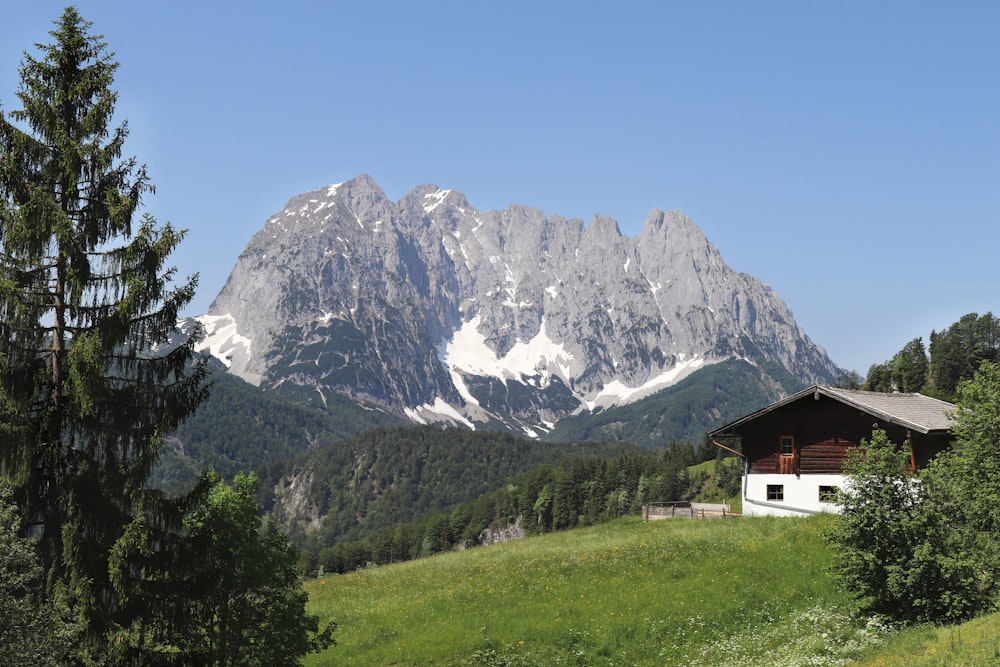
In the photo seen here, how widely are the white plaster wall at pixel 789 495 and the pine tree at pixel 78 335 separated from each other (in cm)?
3877

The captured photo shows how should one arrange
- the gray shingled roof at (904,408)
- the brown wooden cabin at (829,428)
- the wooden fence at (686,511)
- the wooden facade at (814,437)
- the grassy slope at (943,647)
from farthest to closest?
1. the wooden fence at (686,511)
2. the wooden facade at (814,437)
3. the brown wooden cabin at (829,428)
4. the gray shingled roof at (904,408)
5. the grassy slope at (943,647)

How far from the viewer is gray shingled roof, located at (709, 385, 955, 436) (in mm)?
45812

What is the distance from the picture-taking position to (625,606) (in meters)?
34.1

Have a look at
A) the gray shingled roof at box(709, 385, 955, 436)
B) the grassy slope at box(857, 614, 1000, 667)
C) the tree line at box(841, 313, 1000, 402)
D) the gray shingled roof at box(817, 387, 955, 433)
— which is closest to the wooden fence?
the gray shingled roof at box(709, 385, 955, 436)

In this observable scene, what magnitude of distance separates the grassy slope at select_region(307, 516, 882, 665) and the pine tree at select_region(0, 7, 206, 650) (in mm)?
15048

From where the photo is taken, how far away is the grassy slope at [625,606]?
97.7 feet

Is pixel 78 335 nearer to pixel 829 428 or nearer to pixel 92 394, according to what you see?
pixel 92 394

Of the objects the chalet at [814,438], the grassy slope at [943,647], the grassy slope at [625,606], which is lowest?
the grassy slope at [625,606]

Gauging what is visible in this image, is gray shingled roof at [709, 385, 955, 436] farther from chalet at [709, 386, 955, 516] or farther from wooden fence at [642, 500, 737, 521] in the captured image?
wooden fence at [642, 500, 737, 521]

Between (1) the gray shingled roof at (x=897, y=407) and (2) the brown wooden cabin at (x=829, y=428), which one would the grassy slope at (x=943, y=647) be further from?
(2) the brown wooden cabin at (x=829, y=428)

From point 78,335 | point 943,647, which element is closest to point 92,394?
point 78,335

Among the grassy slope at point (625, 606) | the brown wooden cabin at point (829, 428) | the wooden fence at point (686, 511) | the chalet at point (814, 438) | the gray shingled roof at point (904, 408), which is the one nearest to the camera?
the grassy slope at point (625, 606)

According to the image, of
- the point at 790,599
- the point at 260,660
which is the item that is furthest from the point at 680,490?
the point at 260,660

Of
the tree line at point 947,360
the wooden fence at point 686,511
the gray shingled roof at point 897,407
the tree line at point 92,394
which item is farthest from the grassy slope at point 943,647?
the tree line at point 947,360
